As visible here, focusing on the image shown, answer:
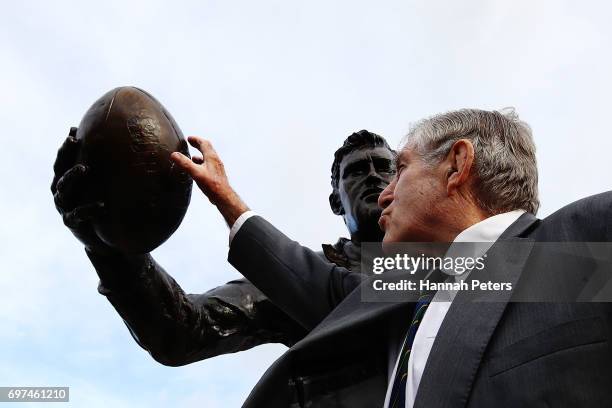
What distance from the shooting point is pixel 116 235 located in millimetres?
4141

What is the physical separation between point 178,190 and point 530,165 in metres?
1.62

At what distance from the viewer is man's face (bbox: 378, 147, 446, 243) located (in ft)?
12.6

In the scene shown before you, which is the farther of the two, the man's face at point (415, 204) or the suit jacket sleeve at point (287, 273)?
the suit jacket sleeve at point (287, 273)

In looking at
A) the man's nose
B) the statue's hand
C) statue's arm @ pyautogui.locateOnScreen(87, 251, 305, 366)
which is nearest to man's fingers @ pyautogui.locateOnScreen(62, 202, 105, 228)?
the statue's hand

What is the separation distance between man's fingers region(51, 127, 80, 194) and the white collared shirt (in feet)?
5.85

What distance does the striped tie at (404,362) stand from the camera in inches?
127

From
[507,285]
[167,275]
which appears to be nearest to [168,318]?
[167,275]

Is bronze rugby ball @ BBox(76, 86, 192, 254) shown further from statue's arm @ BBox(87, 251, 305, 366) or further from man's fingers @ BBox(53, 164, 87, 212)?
A: statue's arm @ BBox(87, 251, 305, 366)

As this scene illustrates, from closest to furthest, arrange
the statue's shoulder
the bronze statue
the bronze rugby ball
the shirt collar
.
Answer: the shirt collar
the bronze rugby ball
the bronze statue
the statue's shoulder

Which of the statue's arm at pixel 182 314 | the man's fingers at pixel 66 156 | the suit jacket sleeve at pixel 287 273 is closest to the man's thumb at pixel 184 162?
the suit jacket sleeve at pixel 287 273

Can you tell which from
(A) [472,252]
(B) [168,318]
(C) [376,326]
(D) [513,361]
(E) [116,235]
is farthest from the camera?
(B) [168,318]

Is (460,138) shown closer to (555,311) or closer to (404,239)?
(404,239)

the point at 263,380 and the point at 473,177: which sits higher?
the point at 473,177

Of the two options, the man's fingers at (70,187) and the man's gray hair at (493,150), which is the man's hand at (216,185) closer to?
the man's fingers at (70,187)
